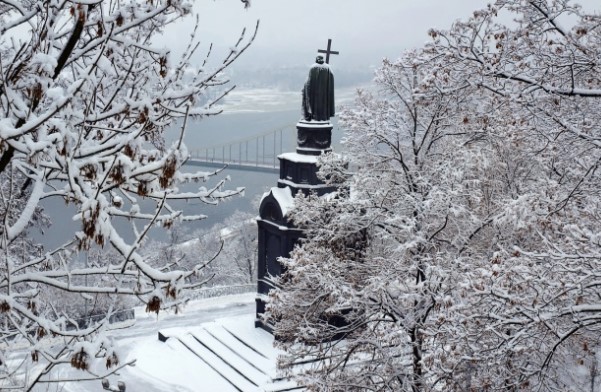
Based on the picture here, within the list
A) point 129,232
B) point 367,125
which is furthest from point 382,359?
point 129,232

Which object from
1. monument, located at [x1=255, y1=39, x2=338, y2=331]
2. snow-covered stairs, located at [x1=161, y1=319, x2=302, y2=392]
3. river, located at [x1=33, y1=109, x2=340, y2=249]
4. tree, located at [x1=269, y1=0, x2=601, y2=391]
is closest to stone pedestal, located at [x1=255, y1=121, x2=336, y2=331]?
monument, located at [x1=255, y1=39, x2=338, y2=331]

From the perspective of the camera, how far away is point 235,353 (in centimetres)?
1886

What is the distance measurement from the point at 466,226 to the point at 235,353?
933cm

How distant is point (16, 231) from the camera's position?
3.80m

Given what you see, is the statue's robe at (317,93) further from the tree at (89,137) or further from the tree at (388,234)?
the tree at (89,137)

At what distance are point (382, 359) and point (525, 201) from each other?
215 inches

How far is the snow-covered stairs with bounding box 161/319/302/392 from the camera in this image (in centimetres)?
1697

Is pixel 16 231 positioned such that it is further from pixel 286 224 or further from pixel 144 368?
pixel 144 368

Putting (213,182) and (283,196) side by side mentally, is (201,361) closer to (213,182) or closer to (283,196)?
(283,196)

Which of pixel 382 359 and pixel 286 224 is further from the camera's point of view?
pixel 286 224

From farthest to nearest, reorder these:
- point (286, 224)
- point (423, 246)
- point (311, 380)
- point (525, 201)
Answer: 1. point (286, 224)
2. point (423, 246)
3. point (311, 380)
4. point (525, 201)

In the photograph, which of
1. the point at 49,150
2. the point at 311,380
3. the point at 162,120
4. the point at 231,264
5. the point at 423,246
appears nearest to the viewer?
the point at 49,150

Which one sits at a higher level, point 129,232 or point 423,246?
point 423,246

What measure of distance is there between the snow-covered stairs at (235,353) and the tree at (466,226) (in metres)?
5.31
